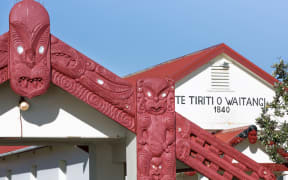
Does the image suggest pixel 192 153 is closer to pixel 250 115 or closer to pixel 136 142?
pixel 136 142

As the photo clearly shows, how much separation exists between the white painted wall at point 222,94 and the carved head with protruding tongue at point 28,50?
11.6 m

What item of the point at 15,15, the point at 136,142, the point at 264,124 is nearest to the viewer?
the point at 15,15

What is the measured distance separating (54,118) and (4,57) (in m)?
1.32

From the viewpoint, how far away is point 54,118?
9117 mm

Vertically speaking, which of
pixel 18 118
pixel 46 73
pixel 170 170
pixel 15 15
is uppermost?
pixel 15 15

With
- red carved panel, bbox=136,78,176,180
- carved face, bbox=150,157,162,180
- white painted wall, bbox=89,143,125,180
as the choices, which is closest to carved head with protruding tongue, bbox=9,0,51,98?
red carved panel, bbox=136,78,176,180

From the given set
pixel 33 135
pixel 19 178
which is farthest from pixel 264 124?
pixel 19 178

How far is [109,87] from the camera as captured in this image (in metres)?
9.09

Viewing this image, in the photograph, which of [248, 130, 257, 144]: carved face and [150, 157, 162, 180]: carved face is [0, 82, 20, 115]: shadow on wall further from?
[248, 130, 257, 144]: carved face

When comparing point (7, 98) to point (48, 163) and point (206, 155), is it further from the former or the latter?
point (48, 163)

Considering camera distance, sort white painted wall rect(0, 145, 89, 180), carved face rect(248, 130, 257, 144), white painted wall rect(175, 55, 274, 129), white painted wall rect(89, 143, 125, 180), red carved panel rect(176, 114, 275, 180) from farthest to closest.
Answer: white painted wall rect(175, 55, 274, 129), carved face rect(248, 130, 257, 144), white painted wall rect(0, 145, 89, 180), white painted wall rect(89, 143, 125, 180), red carved panel rect(176, 114, 275, 180)

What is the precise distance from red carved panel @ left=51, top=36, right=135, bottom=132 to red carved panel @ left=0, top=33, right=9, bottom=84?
699 millimetres

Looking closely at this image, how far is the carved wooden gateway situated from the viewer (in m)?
8.48

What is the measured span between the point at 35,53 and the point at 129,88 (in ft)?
5.42
